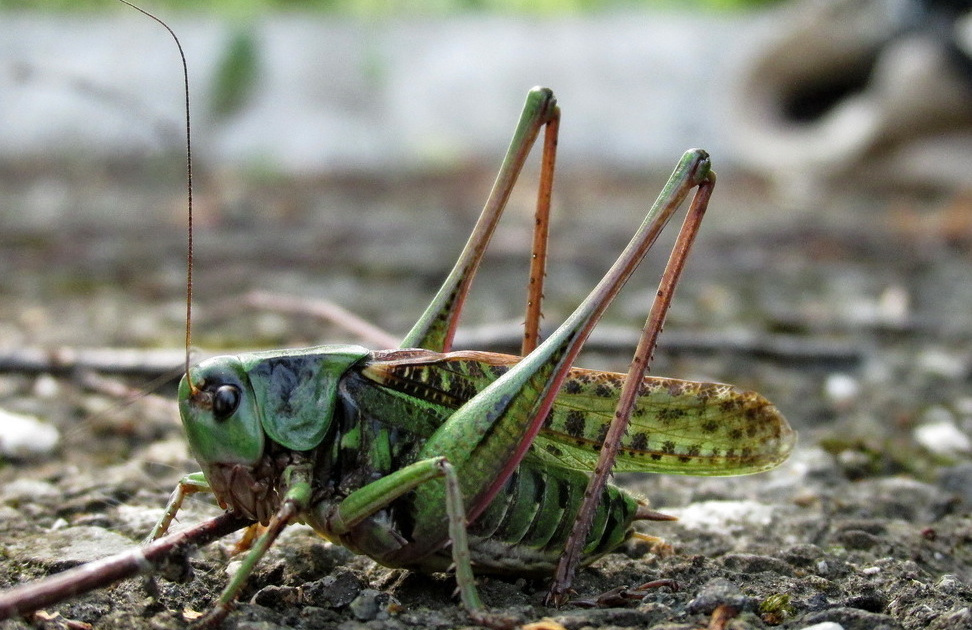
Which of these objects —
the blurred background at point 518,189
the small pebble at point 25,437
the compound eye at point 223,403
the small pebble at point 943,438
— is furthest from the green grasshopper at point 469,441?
the small pebble at point 943,438

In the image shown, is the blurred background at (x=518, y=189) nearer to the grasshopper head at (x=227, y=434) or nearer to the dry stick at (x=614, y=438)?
the grasshopper head at (x=227, y=434)

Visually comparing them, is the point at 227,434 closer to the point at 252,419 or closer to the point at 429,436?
the point at 252,419

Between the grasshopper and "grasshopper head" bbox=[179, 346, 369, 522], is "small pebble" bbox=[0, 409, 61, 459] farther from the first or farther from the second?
"grasshopper head" bbox=[179, 346, 369, 522]

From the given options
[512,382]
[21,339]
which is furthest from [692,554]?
[21,339]

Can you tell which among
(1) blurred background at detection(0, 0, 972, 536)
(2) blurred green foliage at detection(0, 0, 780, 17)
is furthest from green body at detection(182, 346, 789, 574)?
(2) blurred green foliage at detection(0, 0, 780, 17)

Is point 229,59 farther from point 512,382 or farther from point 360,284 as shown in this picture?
point 512,382
